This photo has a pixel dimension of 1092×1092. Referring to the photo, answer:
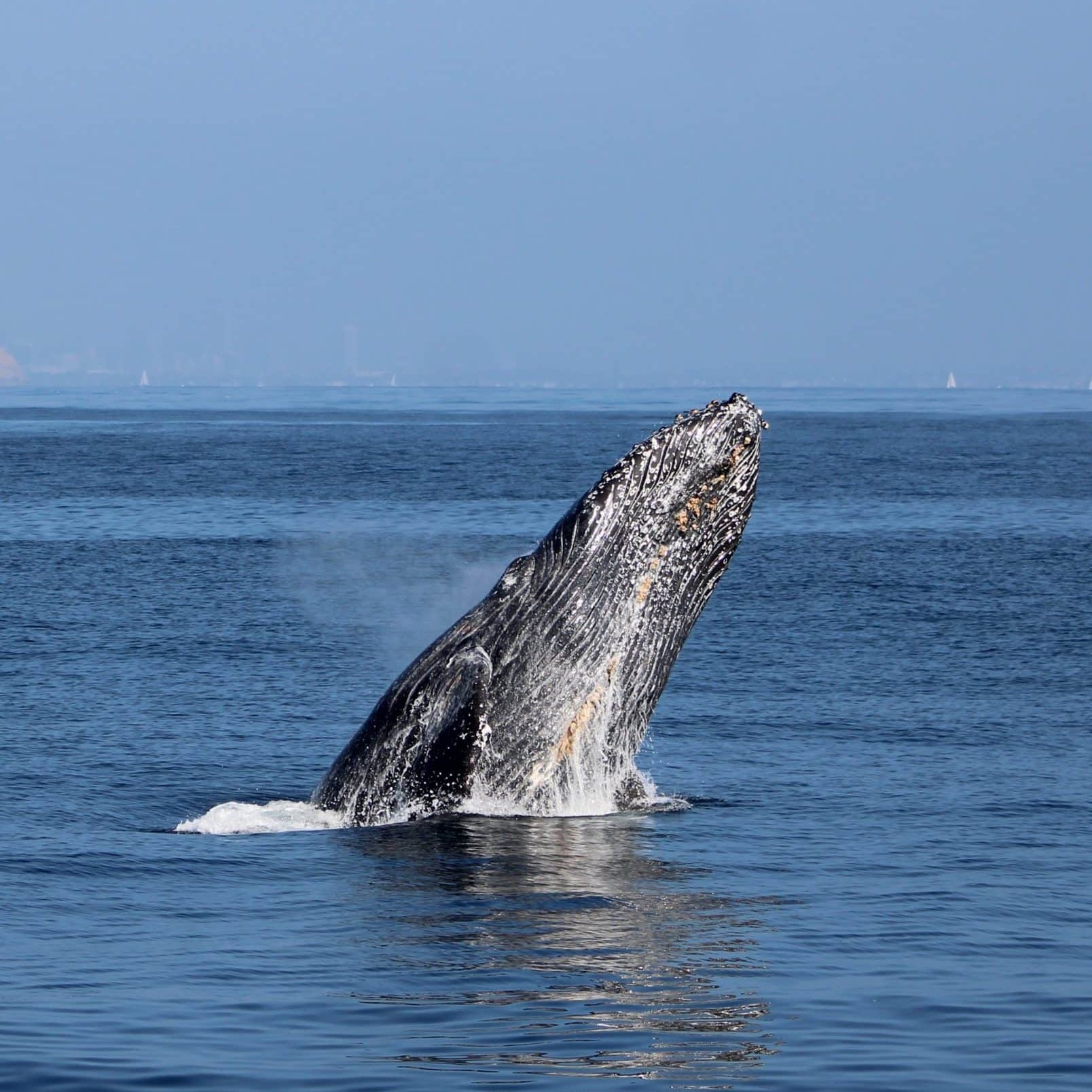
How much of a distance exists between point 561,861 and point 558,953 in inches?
69.1

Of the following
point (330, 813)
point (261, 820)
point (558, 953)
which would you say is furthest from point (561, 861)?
point (261, 820)

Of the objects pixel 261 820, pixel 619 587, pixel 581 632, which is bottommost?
pixel 261 820

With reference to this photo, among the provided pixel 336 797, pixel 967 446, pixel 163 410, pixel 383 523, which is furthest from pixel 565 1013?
pixel 163 410

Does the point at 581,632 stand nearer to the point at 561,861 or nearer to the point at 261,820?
the point at 561,861

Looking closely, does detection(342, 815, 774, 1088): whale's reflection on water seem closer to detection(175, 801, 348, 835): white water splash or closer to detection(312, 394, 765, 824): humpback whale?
detection(312, 394, 765, 824): humpback whale

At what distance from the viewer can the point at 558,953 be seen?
8.53m

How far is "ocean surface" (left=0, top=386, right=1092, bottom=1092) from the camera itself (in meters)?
7.30

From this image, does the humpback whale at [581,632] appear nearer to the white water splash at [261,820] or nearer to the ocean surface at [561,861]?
the ocean surface at [561,861]

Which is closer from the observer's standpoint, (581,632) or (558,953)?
(558,953)

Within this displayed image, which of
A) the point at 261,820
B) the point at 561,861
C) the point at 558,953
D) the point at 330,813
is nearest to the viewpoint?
the point at 558,953

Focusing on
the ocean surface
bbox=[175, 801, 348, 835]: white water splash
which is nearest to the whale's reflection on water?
the ocean surface

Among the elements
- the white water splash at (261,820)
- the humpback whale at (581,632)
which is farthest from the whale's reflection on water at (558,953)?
the white water splash at (261,820)

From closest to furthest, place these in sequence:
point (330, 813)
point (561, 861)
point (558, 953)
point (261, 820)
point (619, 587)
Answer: point (558, 953) → point (561, 861) → point (619, 587) → point (330, 813) → point (261, 820)

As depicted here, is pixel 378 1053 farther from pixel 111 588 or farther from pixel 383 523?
pixel 383 523
